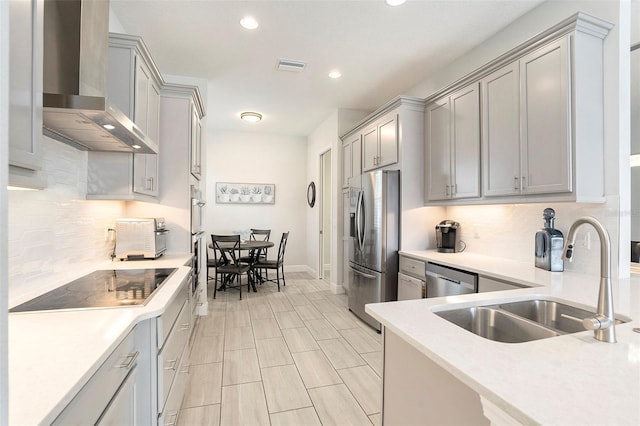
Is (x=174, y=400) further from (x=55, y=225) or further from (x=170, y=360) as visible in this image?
(x=55, y=225)

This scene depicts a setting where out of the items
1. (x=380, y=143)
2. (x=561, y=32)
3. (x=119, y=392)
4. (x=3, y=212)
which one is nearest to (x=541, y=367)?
(x=3, y=212)

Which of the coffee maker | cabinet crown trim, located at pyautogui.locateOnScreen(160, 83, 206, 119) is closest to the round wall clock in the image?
the coffee maker

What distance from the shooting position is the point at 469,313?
1.29 m

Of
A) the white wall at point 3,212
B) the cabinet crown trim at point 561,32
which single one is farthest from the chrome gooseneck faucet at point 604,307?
the cabinet crown trim at point 561,32

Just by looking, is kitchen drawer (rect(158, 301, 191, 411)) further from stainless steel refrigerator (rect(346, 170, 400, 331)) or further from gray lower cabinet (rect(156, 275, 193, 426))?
stainless steel refrigerator (rect(346, 170, 400, 331))

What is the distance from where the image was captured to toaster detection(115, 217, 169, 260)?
2.49m

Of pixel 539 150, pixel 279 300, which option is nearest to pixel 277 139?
pixel 279 300

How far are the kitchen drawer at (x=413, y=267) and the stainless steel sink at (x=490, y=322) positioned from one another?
165 centimetres

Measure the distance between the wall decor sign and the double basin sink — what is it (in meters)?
5.51

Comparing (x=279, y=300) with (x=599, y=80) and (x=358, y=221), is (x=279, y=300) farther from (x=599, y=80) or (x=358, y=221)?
(x=599, y=80)

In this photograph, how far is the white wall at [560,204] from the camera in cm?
198

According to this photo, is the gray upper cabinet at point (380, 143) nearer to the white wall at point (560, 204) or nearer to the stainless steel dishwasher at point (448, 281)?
the white wall at point (560, 204)

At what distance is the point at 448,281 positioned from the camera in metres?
2.63

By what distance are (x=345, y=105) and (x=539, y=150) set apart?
125 inches
